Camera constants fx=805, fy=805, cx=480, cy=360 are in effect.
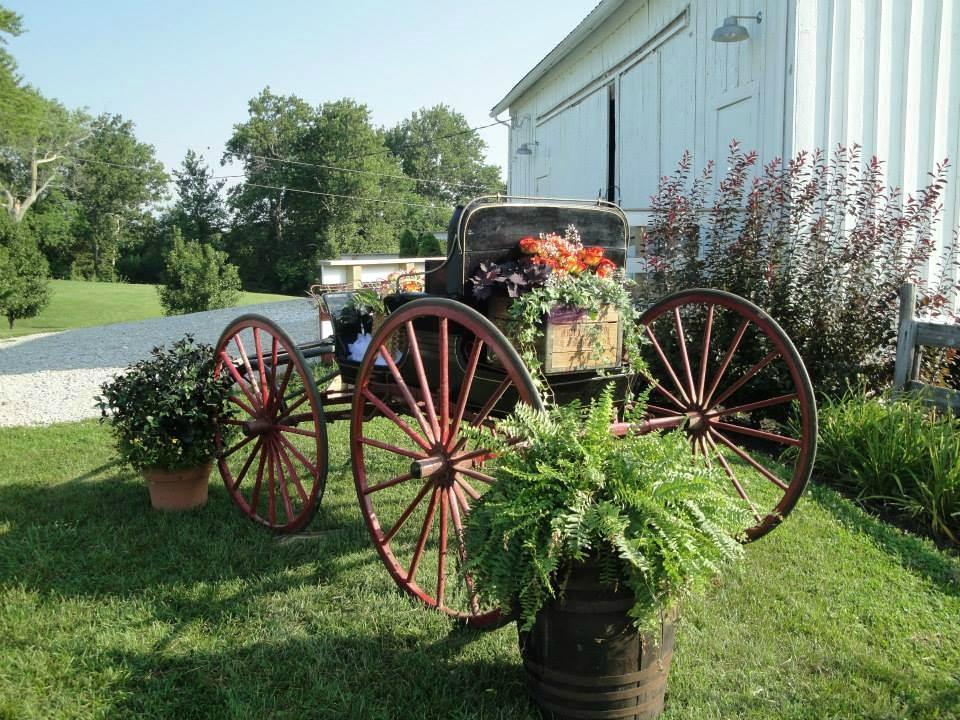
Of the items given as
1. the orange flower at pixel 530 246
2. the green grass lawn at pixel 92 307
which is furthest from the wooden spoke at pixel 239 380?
the green grass lawn at pixel 92 307

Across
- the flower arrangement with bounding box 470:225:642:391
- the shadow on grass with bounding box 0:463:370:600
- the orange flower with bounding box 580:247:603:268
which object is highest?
the orange flower with bounding box 580:247:603:268

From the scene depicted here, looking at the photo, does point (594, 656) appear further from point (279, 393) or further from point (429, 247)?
point (429, 247)

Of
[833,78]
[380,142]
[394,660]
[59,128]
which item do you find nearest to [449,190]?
[380,142]

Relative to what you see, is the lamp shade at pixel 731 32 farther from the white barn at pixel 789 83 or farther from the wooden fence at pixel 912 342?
the wooden fence at pixel 912 342

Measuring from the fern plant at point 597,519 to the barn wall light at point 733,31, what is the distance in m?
5.71

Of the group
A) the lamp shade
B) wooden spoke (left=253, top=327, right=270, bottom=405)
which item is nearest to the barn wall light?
the lamp shade

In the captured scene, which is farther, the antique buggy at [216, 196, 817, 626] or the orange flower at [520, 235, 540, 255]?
the orange flower at [520, 235, 540, 255]

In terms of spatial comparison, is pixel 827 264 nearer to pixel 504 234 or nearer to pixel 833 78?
pixel 833 78

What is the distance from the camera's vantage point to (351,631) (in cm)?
331

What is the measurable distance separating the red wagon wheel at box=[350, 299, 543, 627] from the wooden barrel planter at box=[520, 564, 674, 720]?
12.1 inches

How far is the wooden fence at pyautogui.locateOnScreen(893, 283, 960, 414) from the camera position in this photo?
5.45m

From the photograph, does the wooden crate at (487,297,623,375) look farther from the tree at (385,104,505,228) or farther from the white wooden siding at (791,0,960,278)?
the tree at (385,104,505,228)

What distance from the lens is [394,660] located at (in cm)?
307

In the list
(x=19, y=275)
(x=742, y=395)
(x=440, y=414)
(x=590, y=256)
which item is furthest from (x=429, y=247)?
(x=440, y=414)
